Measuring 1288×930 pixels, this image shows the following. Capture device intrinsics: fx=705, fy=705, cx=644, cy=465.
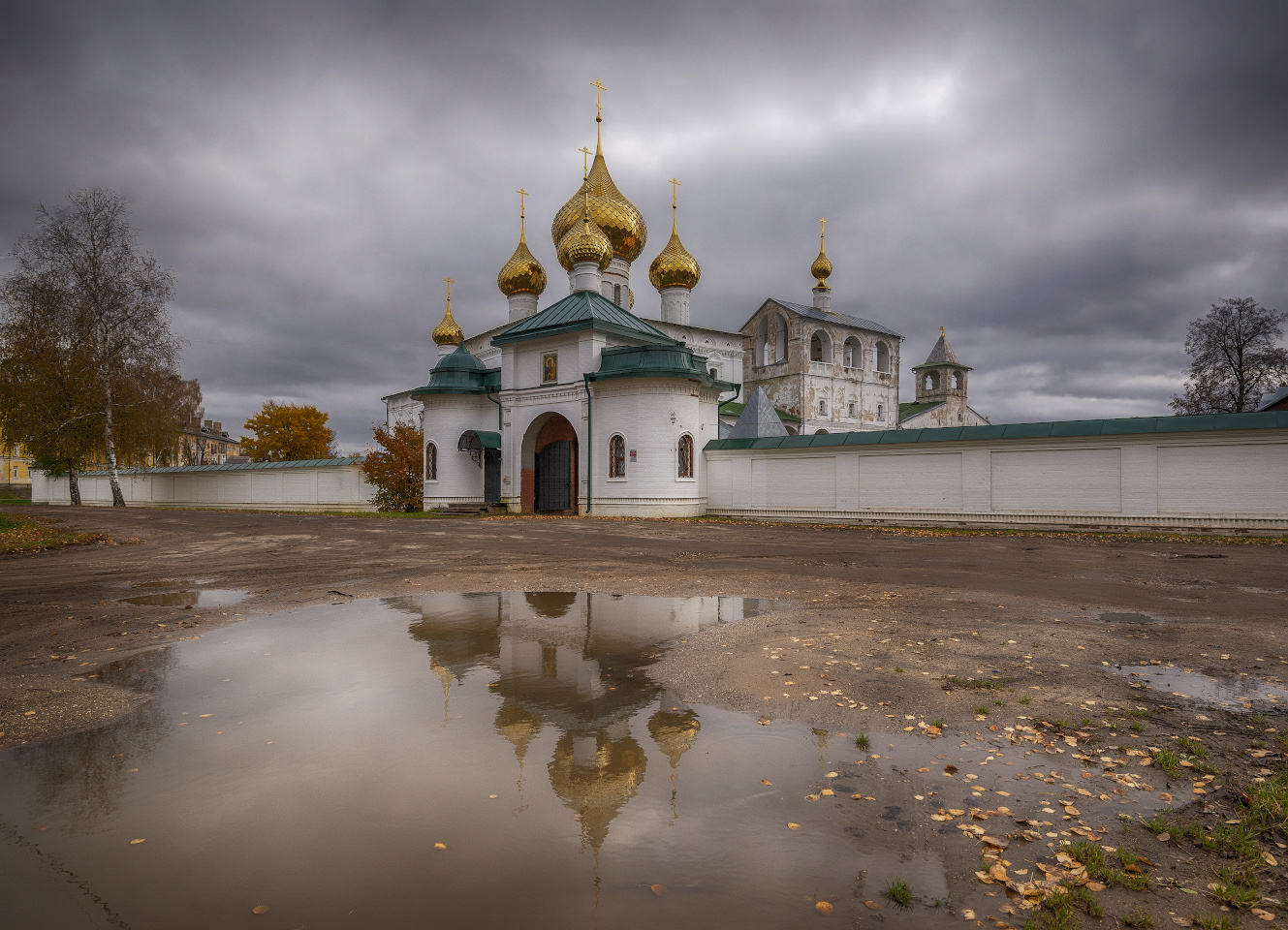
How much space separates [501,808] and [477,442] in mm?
27251

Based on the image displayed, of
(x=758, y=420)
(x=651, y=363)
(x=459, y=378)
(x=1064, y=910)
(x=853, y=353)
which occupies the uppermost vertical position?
(x=853, y=353)

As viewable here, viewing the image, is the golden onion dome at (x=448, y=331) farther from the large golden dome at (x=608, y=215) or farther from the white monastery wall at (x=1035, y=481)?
the white monastery wall at (x=1035, y=481)

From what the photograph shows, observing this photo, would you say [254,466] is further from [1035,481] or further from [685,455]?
[1035,481]

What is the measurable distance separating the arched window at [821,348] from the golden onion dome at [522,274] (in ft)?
72.9

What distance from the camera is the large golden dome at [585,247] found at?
30.1 metres

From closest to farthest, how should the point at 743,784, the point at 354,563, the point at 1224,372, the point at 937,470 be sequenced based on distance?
1. the point at 743,784
2. the point at 354,563
3. the point at 937,470
4. the point at 1224,372

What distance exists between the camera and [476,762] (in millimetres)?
3512

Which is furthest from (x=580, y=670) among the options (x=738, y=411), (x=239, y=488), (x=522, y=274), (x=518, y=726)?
(x=738, y=411)

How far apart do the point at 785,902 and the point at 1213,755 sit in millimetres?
2666

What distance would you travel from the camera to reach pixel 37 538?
14.5 metres

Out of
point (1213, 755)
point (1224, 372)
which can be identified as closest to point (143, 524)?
point (1213, 755)

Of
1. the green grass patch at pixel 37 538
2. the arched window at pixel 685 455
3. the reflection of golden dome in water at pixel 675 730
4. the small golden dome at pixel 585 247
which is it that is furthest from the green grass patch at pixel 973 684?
the small golden dome at pixel 585 247

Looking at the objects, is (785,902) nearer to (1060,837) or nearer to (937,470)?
(1060,837)

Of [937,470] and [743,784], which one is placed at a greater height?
[937,470]
